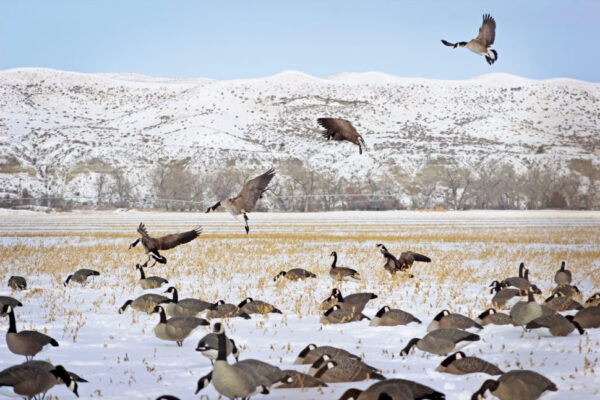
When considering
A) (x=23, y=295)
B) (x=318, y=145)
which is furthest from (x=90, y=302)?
(x=318, y=145)

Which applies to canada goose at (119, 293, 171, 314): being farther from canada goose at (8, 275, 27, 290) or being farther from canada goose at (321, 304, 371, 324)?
canada goose at (8, 275, 27, 290)

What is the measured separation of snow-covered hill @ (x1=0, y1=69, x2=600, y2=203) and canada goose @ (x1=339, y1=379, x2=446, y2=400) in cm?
8957

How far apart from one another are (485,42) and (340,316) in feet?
24.1

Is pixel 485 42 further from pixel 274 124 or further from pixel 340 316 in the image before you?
pixel 274 124

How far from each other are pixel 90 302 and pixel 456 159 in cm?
9527

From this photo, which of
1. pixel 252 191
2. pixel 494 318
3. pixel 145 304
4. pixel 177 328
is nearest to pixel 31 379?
pixel 177 328

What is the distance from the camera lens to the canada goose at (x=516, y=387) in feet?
21.8

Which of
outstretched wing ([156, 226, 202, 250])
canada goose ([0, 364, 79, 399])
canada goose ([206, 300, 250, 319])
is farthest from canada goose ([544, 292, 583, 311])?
canada goose ([0, 364, 79, 399])

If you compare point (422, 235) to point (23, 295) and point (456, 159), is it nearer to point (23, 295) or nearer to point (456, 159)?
point (23, 295)

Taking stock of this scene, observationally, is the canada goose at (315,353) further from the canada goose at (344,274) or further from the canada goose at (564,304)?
the canada goose at (344,274)

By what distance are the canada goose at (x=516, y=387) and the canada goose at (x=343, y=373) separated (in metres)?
1.37

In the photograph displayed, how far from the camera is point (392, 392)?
600 cm

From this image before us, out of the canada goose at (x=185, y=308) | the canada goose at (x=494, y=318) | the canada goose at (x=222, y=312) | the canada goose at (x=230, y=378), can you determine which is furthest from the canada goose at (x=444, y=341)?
the canada goose at (x=185, y=308)

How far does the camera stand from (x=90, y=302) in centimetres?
A: 1381
